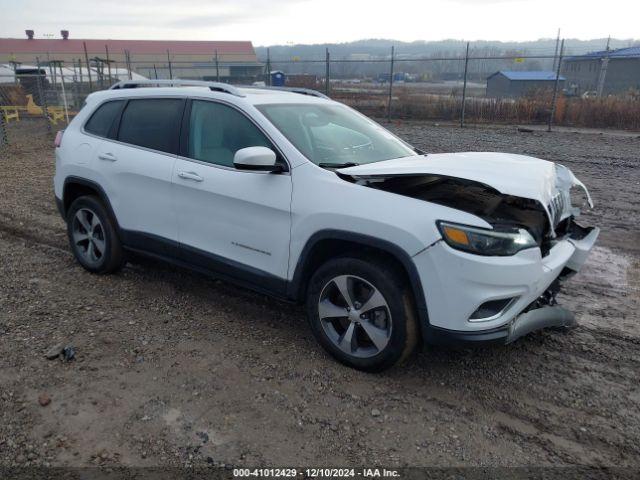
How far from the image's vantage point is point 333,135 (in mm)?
4062

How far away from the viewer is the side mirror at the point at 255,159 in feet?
11.1

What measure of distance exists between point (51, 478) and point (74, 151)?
3.26 m

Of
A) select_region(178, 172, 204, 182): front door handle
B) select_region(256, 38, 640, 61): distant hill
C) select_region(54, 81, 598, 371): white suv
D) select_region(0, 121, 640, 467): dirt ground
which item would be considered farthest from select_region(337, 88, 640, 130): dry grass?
select_region(178, 172, 204, 182): front door handle

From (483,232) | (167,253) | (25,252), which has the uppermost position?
(483,232)

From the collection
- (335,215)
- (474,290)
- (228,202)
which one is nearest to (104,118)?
(228,202)

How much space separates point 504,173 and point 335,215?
3.60 ft

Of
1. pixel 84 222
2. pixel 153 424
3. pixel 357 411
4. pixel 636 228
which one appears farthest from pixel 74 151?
pixel 636 228

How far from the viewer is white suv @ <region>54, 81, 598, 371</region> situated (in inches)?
117

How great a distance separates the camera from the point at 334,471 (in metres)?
2.60

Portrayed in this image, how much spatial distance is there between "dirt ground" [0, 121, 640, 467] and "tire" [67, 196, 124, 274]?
0.51ft

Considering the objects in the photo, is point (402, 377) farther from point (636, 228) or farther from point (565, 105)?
point (565, 105)

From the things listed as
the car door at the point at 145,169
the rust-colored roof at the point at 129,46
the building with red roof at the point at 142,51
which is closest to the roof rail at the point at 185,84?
the car door at the point at 145,169

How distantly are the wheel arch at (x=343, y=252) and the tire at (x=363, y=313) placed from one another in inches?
2.6

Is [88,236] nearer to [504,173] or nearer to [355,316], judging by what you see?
[355,316]
